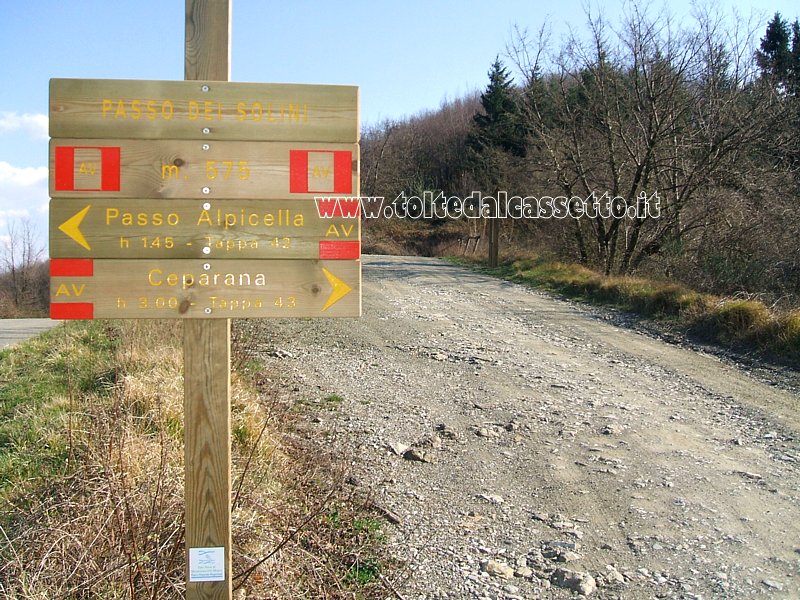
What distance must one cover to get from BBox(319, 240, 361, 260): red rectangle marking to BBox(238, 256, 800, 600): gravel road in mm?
1707

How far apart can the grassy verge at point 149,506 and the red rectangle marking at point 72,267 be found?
2.90ft

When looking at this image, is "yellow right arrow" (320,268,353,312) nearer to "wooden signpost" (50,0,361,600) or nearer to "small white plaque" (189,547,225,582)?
"wooden signpost" (50,0,361,600)

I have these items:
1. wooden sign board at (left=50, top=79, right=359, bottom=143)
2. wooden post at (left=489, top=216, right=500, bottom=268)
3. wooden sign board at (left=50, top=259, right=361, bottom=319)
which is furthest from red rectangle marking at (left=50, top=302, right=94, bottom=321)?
wooden post at (left=489, top=216, right=500, bottom=268)

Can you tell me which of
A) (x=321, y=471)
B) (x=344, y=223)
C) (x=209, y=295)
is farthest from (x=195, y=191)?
(x=321, y=471)

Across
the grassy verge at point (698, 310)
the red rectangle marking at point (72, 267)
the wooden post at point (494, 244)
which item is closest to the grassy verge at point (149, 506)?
the red rectangle marking at point (72, 267)

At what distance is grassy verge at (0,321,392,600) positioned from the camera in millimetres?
2928

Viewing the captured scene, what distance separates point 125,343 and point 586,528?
17.1ft

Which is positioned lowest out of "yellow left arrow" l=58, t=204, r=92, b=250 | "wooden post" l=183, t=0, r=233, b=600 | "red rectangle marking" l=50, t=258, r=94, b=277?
"wooden post" l=183, t=0, r=233, b=600

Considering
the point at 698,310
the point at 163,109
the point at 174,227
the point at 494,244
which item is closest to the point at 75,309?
the point at 174,227

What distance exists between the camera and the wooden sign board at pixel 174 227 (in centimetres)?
266

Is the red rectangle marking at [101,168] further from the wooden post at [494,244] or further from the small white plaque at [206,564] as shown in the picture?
the wooden post at [494,244]

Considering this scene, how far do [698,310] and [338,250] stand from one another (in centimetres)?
861

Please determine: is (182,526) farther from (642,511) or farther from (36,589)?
(642,511)

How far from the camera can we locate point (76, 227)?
266 cm
